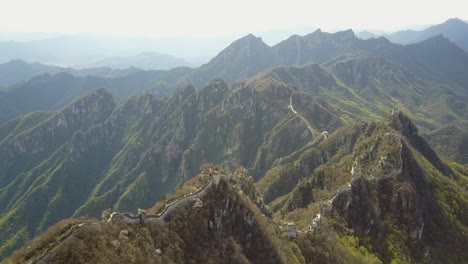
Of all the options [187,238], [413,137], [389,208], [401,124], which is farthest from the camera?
[413,137]

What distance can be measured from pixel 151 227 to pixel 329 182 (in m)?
81.5

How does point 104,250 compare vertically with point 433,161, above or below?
above

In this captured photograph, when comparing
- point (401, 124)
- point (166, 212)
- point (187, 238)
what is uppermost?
point (166, 212)

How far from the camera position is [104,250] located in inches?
2387

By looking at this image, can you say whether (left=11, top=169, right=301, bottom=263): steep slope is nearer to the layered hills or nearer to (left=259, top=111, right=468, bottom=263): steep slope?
the layered hills

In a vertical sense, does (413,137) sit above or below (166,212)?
below

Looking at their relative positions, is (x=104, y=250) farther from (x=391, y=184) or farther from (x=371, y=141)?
(x=371, y=141)

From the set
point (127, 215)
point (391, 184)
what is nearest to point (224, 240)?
point (127, 215)

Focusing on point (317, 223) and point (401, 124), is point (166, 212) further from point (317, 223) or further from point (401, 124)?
point (401, 124)

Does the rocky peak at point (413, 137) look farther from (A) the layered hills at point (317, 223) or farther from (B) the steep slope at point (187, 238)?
(B) the steep slope at point (187, 238)

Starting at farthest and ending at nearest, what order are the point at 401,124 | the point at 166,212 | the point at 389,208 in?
Answer: the point at 401,124 → the point at 389,208 → the point at 166,212

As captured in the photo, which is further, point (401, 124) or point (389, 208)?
point (401, 124)

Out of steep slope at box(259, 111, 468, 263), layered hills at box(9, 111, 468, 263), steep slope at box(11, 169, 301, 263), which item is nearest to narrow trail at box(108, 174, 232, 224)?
layered hills at box(9, 111, 468, 263)

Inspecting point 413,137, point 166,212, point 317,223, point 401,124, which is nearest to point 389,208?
point 317,223
